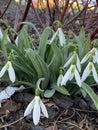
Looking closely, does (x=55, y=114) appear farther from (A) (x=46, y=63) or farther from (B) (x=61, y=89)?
(A) (x=46, y=63)

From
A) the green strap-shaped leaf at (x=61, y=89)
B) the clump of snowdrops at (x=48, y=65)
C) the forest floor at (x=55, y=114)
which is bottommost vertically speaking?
the forest floor at (x=55, y=114)

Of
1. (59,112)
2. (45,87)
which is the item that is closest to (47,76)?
(45,87)

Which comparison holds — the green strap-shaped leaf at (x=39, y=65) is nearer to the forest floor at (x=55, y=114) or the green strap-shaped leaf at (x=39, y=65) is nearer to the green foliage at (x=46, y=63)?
the green foliage at (x=46, y=63)

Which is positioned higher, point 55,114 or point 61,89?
point 61,89

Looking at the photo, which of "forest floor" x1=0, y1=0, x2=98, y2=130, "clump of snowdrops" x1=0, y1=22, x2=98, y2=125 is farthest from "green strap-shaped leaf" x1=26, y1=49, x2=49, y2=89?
"forest floor" x1=0, y1=0, x2=98, y2=130

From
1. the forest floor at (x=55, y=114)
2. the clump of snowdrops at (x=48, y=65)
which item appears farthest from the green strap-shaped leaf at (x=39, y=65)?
the forest floor at (x=55, y=114)

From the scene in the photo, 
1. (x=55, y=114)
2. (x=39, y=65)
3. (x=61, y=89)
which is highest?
(x=39, y=65)

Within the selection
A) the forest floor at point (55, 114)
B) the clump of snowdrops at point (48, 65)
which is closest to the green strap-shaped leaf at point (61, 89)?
the clump of snowdrops at point (48, 65)

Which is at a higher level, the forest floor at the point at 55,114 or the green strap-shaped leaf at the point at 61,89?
the green strap-shaped leaf at the point at 61,89

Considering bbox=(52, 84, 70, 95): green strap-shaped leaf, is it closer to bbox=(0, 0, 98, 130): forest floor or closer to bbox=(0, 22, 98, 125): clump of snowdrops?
bbox=(0, 22, 98, 125): clump of snowdrops

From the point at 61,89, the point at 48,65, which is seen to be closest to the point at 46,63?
the point at 48,65

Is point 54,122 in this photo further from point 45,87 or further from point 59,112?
point 45,87
